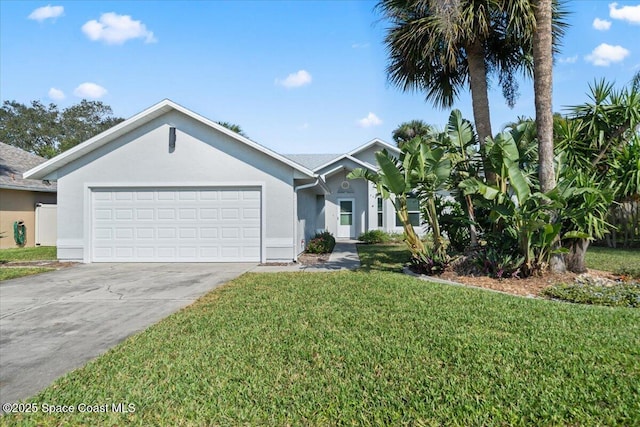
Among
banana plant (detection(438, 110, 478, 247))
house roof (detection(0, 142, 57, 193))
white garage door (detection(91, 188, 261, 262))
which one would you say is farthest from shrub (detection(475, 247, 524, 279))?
house roof (detection(0, 142, 57, 193))

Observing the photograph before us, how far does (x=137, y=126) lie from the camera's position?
12055mm

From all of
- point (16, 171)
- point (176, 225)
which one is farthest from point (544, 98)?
point (16, 171)

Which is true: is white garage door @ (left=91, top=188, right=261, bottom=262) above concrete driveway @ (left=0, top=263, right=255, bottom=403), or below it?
above

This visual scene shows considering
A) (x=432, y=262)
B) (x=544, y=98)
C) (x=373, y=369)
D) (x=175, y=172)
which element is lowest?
(x=373, y=369)

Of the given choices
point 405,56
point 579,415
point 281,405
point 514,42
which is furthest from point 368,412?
point 514,42

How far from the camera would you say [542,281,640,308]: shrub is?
628 cm

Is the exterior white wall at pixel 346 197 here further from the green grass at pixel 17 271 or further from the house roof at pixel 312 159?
the green grass at pixel 17 271

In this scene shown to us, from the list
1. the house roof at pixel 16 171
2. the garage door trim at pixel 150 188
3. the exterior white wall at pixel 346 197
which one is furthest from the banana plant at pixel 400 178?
the house roof at pixel 16 171

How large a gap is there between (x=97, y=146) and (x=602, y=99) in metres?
14.4

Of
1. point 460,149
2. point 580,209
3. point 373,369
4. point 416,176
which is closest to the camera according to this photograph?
point 373,369

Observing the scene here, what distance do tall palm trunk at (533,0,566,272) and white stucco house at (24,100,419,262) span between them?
629 cm

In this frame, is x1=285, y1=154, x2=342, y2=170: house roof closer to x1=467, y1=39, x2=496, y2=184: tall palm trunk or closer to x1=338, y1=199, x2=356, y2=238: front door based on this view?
x1=338, y1=199, x2=356, y2=238: front door

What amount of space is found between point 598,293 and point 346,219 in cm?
1529

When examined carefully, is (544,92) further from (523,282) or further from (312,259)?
(312,259)
